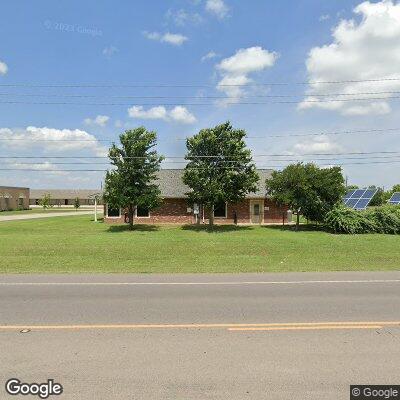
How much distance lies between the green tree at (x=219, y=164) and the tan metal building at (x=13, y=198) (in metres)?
56.8

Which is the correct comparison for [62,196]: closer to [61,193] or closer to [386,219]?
[61,193]

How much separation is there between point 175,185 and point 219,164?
28.1ft

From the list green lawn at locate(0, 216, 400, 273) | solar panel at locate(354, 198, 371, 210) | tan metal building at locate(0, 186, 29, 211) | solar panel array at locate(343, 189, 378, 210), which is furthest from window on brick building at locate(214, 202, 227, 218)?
tan metal building at locate(0, 186, 29, 211)

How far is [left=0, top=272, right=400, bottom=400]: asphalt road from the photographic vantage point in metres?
4.33

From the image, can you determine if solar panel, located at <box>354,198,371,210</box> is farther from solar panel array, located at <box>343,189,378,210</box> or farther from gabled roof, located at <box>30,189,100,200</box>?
gabled roof, located at <box>30,189,100,200</box>

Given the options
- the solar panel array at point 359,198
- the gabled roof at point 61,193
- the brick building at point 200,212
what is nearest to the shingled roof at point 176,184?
the brick building at point 200,212

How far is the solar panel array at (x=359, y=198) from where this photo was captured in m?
37.2

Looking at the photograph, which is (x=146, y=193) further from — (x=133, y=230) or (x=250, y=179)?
(x=250, y=179)

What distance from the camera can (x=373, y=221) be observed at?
2673cm

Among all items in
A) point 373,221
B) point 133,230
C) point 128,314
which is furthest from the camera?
point 133,230

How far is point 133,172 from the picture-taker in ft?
91.9

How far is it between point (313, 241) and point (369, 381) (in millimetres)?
18044

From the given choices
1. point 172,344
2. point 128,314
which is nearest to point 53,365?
point 172,344

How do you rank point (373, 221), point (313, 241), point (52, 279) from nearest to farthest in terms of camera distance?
point (52, 279), point (313, 241), point (373, 221)
